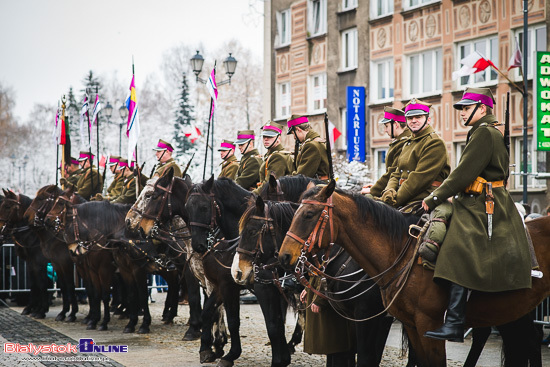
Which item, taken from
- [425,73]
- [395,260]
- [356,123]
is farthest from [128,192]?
[356,123]

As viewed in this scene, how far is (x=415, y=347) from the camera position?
7.45 m

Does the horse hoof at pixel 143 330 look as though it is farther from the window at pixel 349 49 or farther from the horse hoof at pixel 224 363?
the window at pixel 349 49

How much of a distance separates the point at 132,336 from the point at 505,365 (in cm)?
761

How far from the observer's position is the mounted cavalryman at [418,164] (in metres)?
8.59

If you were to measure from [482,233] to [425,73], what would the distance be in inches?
878

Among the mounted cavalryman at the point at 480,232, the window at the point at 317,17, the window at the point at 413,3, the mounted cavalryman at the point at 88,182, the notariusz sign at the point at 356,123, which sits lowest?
the mounted cavalryman at the point at 480,232

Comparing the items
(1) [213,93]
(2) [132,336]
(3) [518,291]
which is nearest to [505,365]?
(3) [518,291]

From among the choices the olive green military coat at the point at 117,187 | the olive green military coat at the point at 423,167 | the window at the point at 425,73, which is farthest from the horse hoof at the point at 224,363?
the window at the point at 425,73

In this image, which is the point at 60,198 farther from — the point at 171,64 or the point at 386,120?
the point at 171,64

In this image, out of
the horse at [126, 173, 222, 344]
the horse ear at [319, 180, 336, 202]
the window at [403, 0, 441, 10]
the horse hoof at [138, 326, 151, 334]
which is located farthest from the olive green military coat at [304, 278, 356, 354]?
the window at [403, 0, 441, 10]

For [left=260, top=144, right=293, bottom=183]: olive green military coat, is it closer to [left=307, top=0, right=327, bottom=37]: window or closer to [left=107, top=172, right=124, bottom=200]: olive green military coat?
[left=107, top=172, right=124, bottom=200]: olive green military coat

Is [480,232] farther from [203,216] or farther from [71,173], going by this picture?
[71,173]

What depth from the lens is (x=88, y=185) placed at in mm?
20234

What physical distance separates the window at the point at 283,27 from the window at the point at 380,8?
6.31 metres
